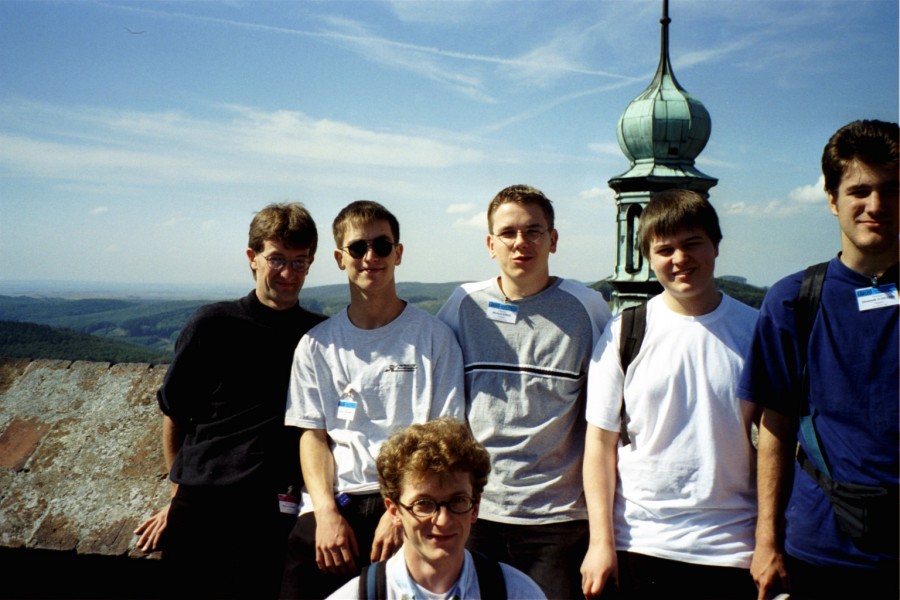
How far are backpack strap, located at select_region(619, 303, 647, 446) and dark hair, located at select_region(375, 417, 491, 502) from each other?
71 cm

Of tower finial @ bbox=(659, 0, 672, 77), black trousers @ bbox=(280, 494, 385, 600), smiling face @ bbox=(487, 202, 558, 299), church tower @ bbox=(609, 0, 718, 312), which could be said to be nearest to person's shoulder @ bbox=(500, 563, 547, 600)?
black trousers @ bbox=(280, 494, 385, 600)

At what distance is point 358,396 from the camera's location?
3.01 m

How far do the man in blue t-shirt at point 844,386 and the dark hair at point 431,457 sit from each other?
1.03 meters

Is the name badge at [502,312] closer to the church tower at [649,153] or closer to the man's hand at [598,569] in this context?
the man's hand at [598,569]

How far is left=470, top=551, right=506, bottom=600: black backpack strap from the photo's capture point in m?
2.29

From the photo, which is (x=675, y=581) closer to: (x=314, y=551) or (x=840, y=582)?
(x=840, y=582)

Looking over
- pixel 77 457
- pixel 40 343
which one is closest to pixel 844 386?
pixel 77 457

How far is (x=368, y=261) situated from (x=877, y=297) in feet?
6.36

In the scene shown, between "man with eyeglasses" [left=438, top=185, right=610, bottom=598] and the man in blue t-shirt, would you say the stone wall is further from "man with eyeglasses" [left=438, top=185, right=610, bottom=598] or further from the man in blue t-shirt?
the man in blue t-shirt

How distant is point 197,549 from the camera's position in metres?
3.19

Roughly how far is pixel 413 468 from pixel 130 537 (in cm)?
214

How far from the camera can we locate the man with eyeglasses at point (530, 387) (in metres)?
2.93

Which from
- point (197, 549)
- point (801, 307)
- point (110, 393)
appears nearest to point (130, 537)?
point (197, 549)

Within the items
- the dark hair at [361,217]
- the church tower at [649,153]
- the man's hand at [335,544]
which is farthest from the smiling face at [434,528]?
the church tower at [649,153]
